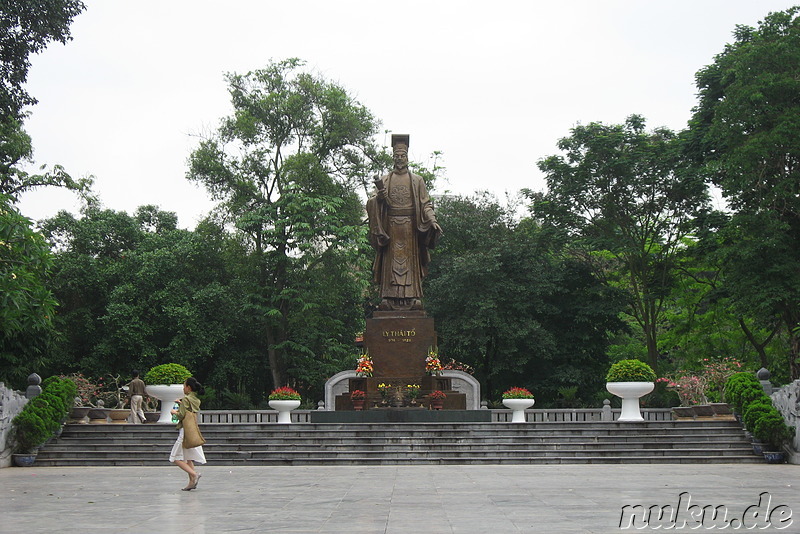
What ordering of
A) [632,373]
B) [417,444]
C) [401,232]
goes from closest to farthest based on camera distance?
[417,444], [632,373], [401,232]

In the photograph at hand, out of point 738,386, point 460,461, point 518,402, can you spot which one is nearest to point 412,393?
point 518,402

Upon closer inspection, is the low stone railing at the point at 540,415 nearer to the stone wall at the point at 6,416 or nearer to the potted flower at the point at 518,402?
the potted flower at the point at 518,402

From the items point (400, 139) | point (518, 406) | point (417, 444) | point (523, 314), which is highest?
point (400, 139)

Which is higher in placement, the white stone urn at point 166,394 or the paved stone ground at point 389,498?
the white stone urn at point 166,394

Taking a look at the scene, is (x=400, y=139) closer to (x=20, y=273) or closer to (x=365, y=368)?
(x=365, y=368)

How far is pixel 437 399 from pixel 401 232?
4865 millimetres

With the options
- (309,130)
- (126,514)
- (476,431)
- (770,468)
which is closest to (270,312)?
(309,130)

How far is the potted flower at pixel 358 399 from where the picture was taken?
20.7m

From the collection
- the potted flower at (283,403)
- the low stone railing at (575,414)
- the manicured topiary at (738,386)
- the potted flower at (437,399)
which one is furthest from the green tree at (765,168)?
the potted flower at (283,403)

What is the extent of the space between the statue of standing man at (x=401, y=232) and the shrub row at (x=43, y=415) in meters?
8.17

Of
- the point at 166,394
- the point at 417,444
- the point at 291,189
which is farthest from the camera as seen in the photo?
the point at 291,189

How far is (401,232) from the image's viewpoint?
74.8ft

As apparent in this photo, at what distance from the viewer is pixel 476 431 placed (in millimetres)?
17609

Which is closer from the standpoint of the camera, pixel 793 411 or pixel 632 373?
pixel 793 411
